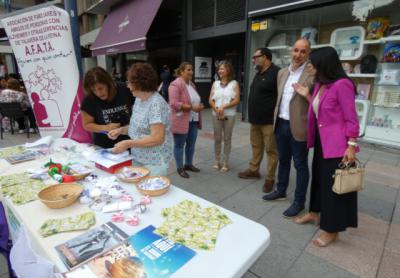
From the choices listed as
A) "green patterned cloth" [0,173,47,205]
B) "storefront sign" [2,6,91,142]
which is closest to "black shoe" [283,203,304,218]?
"green patterned cloth" [0,173,47,205]

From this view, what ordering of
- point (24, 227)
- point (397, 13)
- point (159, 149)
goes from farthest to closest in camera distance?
point (397, 13) < point (159, 149) < point (24, 227)

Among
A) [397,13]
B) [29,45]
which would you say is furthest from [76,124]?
[397,13]

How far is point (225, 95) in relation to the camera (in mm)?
3467

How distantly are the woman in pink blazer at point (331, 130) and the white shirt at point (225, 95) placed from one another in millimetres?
1416

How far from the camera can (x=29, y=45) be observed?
2770mm

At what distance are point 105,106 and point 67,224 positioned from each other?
1.30m

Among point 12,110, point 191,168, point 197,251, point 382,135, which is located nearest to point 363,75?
point 382,135

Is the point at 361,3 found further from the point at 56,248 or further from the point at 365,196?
the point at 56,248

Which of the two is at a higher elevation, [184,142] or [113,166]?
[113,166]

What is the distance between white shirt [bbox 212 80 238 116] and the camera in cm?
343

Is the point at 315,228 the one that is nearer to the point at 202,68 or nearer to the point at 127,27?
the point at 202,68

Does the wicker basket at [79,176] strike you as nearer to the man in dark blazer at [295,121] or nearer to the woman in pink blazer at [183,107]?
the woman in pink blazer at [183,107]

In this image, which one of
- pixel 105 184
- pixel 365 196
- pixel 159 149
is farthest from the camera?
pixel 365 196

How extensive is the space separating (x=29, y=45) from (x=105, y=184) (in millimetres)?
2293
